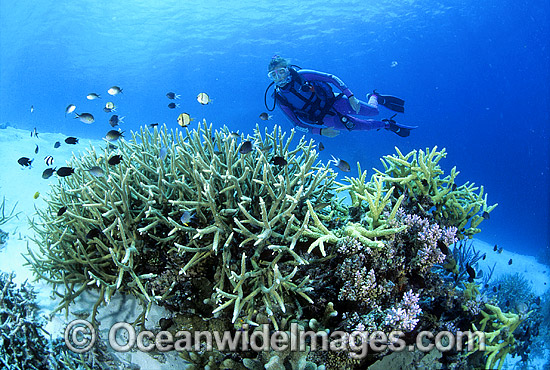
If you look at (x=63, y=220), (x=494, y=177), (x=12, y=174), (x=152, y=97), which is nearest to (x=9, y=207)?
(x=12, y=174)

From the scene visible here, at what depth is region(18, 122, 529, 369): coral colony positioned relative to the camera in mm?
2811

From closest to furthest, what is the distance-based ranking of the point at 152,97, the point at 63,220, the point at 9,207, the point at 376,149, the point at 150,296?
1. the point at 150,296
2. the point at 63,220
3. the point at 9,207
4. the point at 376,149
5. the point at 152,97

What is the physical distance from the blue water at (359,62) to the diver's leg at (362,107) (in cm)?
2452

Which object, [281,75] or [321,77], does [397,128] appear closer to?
[321,77]

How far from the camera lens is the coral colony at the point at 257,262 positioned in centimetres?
281

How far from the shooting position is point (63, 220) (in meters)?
3.59

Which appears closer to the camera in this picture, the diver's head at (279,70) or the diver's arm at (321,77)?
the diver's head at (279,70)

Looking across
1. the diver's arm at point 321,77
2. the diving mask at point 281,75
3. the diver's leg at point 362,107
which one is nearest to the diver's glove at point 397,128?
the diver's leg at point 362,107

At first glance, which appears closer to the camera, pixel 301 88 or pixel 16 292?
pixel 16 292

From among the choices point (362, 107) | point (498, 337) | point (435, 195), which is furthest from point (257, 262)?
point (362, 107)

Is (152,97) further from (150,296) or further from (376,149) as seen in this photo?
(150,296)

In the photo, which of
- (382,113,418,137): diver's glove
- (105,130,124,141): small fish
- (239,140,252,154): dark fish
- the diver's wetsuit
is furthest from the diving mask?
(239,140,252,154): dark fish

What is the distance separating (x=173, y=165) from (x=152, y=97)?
327 feet

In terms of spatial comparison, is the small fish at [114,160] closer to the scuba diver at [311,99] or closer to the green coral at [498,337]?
the green coral at [498,337]
